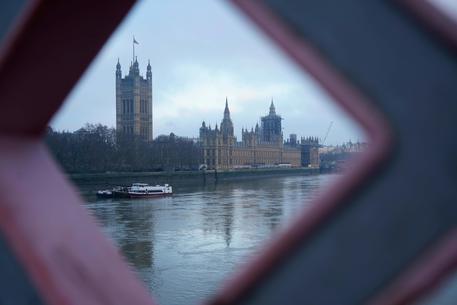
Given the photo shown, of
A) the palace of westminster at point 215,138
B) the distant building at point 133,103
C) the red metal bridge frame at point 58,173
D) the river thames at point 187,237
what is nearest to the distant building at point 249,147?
the palace of westminster at point 215,138

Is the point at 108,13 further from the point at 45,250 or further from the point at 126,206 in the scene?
the point at 126,206

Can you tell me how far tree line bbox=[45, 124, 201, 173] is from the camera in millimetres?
18250

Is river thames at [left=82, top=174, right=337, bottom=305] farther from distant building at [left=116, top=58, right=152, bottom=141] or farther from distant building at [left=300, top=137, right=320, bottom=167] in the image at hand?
distant building at [left=300, top=137, right=320, bottom=167]

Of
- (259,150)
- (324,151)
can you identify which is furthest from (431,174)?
(324,151)

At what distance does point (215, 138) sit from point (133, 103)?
4.91 metres

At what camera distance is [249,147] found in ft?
102

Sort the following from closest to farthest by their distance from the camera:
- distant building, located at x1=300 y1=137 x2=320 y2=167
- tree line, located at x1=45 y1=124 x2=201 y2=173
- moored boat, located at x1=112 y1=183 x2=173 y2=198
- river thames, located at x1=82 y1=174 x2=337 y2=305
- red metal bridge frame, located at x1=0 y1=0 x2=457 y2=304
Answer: red metal bridge frame, located at x1=0 y1=0 x2=457 y2=304 → river thames, located at x1=82 y1=174 x2=337 y2=305 → moored boat, located at x1=112 y1=183 x2=173 y2=198 → tree line, located at x1=45 y1=124 x2=201 y2=173 → distant building, located at x1=300 y1=137 x2=320 y2=167

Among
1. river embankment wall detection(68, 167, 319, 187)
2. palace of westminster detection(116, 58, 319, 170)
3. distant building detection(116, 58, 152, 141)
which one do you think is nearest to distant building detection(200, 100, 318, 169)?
palace of westminster detection(116, 58, 319, 170)

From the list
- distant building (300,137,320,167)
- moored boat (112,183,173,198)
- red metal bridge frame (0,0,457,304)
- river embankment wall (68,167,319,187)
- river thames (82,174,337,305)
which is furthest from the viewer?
distant building (300,137,320,167)

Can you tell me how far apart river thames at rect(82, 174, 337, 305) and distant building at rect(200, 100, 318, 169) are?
14101 mm

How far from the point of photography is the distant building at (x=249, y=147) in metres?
28.2

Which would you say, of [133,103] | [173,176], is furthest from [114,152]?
[133,103]

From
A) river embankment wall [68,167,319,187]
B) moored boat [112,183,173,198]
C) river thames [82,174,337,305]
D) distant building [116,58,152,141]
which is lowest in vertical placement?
river thames [82,174,337,305]

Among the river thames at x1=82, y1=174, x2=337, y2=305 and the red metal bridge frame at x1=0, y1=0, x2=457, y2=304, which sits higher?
the red metal bridge frame at x1=0, y1=0, x2=457, y2=304
